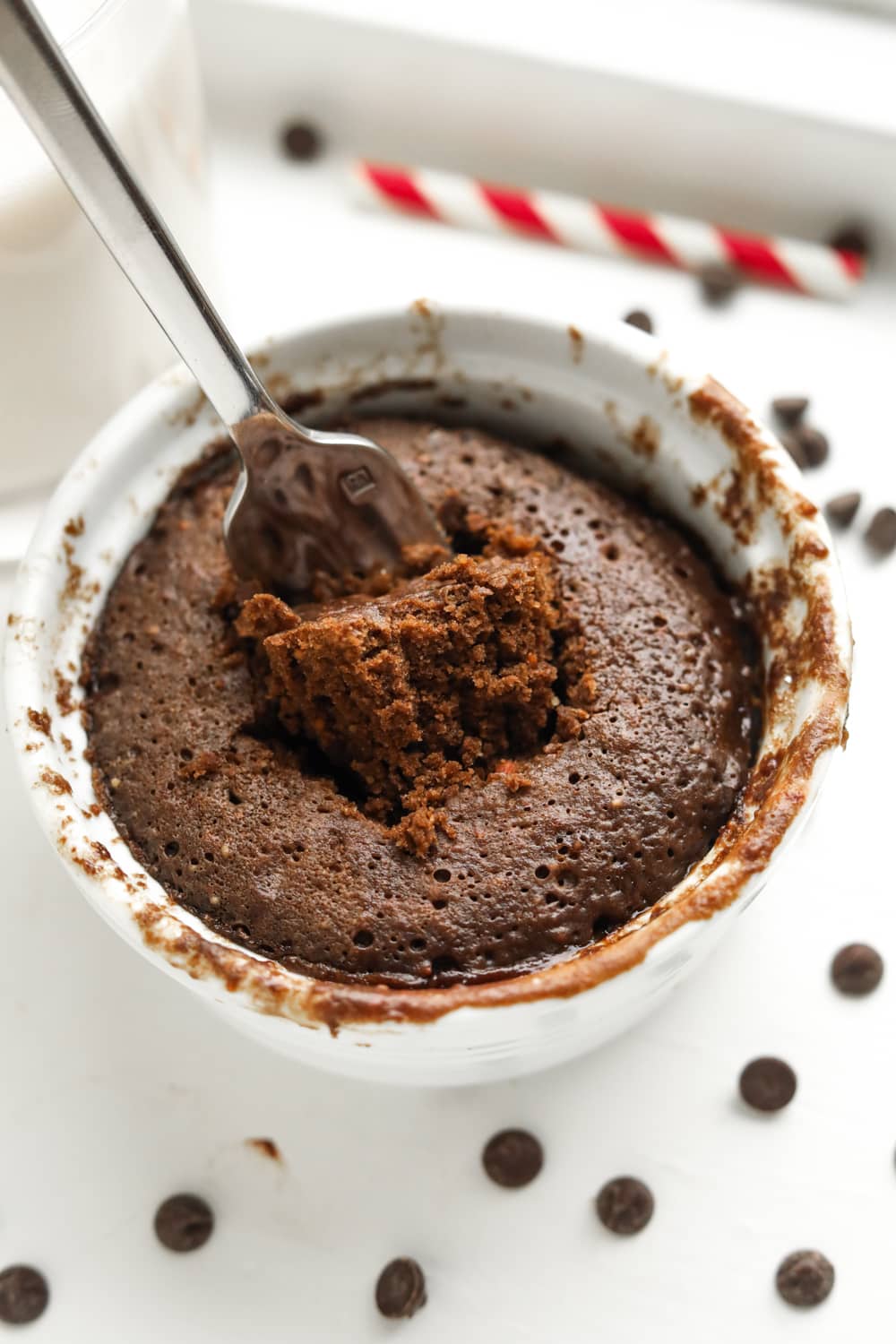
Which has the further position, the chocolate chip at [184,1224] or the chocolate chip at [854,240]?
the chocolate chip at [854,240]

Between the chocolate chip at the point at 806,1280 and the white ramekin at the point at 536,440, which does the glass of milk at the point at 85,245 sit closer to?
the white ramekin at the point at 536,440

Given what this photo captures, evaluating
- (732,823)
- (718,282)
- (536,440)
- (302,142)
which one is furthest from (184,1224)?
(302,142)

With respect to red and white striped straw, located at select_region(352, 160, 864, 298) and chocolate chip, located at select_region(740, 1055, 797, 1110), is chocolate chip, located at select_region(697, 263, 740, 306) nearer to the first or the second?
red and white striped straw, located at select_region(352, 160, 864, 298)

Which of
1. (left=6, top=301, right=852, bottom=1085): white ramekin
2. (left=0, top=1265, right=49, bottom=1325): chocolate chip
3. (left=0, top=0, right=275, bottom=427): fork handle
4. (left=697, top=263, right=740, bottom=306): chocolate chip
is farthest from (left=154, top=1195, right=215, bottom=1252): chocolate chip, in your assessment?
(left=697, top=263, right=740, bottom=306): chocolate chip

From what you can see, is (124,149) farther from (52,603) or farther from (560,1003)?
(560,1003)

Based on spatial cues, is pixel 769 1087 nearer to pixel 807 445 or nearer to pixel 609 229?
pixel 807 445

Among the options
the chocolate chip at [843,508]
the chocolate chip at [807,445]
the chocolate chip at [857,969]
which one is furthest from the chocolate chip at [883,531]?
the chocolate chip at [857,969]

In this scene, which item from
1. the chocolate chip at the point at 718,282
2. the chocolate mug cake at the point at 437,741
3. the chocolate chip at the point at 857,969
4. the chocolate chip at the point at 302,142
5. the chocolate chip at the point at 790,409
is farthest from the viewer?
the chocolate chip at the point at 302,142
